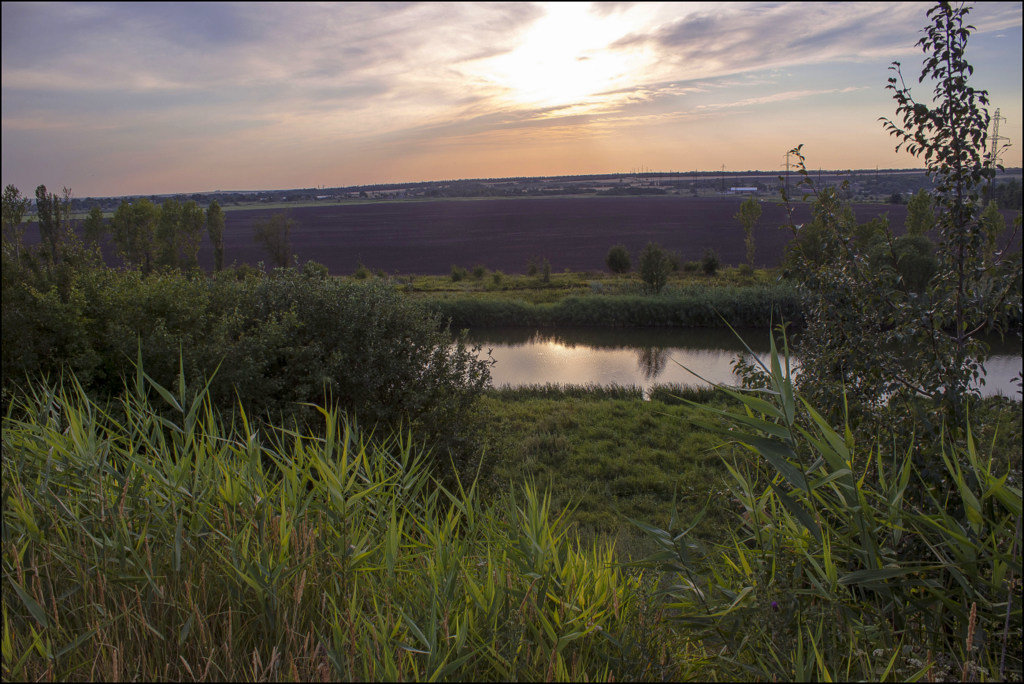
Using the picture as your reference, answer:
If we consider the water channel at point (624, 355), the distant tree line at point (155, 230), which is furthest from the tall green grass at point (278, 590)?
the distant tree line at point (155, 230)

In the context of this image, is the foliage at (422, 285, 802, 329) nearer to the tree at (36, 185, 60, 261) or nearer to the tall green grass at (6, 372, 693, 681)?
the tree at (36, 185, 60, 261)

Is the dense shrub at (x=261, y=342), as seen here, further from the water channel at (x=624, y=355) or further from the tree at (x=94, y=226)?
the tree at (x=94, y=226)

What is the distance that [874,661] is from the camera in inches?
81.0

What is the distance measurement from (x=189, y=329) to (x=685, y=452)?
7.63 m

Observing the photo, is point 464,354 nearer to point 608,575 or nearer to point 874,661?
point 608,575

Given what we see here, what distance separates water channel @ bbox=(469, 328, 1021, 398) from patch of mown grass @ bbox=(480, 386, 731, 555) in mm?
3509

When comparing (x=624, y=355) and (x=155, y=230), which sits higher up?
(x=155, y=230)

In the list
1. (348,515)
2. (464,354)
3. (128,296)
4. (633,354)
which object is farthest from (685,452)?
(633,354)

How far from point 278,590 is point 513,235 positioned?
73974mm

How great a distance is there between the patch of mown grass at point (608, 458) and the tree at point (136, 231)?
1068 inches

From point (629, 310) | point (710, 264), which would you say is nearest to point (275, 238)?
point (629, 310)

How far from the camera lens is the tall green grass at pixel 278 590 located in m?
2.03

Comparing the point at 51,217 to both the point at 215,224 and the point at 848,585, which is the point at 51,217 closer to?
the point at 848,585

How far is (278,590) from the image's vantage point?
2.20 m
